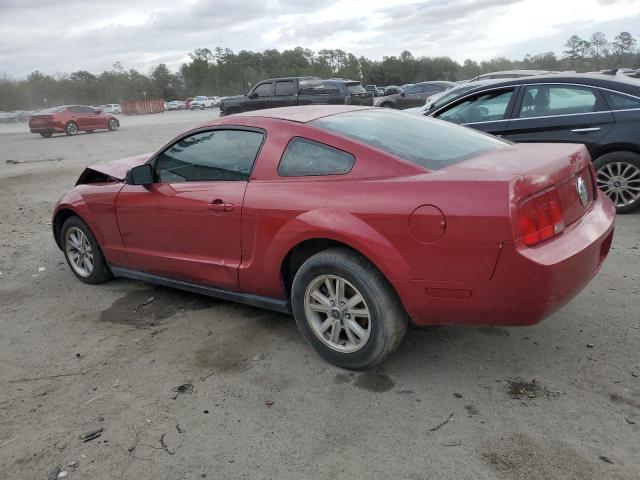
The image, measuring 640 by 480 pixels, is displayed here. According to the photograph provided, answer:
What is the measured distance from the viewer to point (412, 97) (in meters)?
22.4

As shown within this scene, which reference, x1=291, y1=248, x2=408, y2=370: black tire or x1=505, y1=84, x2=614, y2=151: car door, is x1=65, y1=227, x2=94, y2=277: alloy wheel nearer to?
x1=291, y1=248, x2=408, y2=370: black tire

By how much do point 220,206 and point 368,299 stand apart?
1.26 m

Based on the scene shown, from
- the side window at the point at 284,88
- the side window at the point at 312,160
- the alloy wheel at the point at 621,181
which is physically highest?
the side window at the point at 284,88

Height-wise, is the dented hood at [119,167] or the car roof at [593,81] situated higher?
the car roof at [593,81]

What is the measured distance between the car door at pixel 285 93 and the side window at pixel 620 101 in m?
13.5

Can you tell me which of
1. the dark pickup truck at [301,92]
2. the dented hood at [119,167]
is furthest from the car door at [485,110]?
the dark pickup truck at [301,92]

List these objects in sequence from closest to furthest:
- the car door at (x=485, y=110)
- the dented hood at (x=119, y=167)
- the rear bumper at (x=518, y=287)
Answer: the rear bumper at (x=518, y=287), the dented hood at (x=119, y=167), the car door at (x=485, y=110)

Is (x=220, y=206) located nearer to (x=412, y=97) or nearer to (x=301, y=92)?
(x=301, y=92)

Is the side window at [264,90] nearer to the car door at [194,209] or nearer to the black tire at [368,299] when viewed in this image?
the car door at [194,209]

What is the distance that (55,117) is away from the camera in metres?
24.5

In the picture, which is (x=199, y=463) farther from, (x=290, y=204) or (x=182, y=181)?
(x=182, y=181)

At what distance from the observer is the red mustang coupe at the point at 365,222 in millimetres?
2711

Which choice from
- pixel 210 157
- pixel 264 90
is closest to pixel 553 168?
pixel 210 157

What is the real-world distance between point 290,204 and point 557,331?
1938 mm
